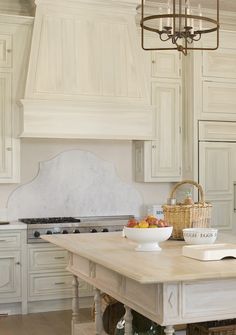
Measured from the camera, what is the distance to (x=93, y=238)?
3.81 metres

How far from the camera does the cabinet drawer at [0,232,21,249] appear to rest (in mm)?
5332

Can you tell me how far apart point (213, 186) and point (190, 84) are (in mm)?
1166

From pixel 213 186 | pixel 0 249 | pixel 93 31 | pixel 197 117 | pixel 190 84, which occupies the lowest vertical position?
pixel 0 249

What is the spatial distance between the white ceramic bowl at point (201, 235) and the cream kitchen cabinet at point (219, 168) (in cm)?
274

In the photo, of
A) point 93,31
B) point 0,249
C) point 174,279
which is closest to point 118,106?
point 93,31

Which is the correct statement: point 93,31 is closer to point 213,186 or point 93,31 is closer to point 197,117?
point 197,117

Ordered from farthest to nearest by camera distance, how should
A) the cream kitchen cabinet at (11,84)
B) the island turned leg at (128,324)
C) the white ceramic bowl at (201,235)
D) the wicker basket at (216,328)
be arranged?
the cream kitchen cabinet at (11,84) < the white ceramic bowl at (201,235) < the wicker basket at (216,328) < the island turned leg at (128,324)

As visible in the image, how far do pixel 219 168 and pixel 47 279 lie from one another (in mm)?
2249

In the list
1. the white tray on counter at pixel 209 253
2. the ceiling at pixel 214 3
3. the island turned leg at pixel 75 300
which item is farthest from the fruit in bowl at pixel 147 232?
the ceiling at pixel 214 3

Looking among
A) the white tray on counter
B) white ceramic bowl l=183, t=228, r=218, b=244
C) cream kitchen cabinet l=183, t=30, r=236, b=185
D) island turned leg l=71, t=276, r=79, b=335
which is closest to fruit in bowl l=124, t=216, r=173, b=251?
the white tray on counter

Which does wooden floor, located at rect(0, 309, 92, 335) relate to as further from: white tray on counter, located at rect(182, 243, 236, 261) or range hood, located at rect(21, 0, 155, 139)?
white tray on counter, located at rect(182, 243, 236, 261)

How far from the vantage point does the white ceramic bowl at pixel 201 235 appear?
130 inches

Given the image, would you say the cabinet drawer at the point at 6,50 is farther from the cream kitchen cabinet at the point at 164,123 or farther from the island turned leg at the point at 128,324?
the island turned leg at the point at 128,324

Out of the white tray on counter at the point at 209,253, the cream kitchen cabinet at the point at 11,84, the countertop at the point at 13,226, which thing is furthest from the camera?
the cream kitchen cabinet at the point at 11,84
